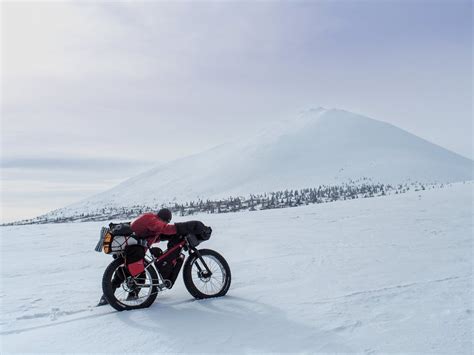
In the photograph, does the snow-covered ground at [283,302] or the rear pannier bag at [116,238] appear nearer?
the snow-covered ground at [283,302]

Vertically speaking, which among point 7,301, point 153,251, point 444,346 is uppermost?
point 153,251

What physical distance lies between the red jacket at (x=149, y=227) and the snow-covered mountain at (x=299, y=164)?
2319 inches

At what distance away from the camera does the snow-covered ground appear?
4211 mm

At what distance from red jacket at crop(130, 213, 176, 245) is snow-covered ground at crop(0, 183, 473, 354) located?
3.28 ft

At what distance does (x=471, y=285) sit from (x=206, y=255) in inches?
157

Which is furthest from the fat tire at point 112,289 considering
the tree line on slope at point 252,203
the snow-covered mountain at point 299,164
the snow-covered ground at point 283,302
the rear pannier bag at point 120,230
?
the snow-covered mountain at point 299,164

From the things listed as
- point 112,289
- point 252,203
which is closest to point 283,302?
point 112,289

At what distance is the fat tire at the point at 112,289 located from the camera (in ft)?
17.3

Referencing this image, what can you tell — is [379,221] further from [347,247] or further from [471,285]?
[471,285]

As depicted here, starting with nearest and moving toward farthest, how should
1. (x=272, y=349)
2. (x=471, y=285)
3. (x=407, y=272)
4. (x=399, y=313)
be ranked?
(x=272, y=349), (x=399, y=313), (x=471, y=285), (x=407, y=272)

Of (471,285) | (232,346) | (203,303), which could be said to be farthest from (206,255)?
(471,285)

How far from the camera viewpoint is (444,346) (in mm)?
4008

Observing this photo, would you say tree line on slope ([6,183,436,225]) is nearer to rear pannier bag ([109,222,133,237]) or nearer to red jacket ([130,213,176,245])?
red jacket ([130,213,176,245])

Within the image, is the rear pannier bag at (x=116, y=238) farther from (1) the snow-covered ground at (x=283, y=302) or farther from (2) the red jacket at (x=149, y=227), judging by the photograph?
(1) the snow-covered ground at (x=283, y=302)
